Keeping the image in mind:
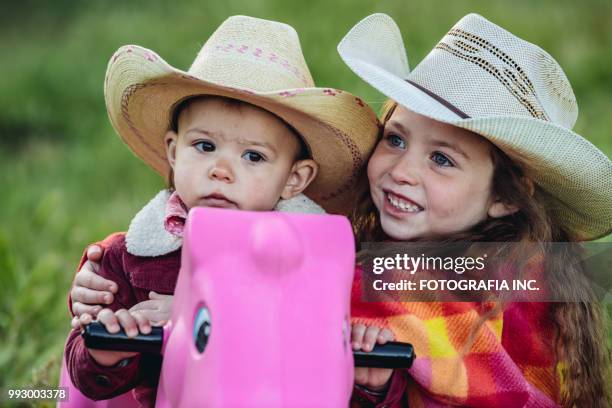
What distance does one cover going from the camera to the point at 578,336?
2279 millimetres

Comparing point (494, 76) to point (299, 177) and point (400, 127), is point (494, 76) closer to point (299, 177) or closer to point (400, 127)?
point (400, 127)

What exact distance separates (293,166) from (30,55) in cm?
477

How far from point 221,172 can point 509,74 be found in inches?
30.4

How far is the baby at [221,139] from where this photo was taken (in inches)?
81.5

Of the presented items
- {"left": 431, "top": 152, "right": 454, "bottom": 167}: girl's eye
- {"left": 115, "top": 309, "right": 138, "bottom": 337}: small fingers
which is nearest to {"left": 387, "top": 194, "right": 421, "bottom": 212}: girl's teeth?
{"left": 431, "top": 152, "right": 454, "bottom": 167}: girl's eye

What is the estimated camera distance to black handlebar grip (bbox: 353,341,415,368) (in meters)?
1.76

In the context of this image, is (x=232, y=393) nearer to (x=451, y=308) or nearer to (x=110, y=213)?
(x=451, y=308)

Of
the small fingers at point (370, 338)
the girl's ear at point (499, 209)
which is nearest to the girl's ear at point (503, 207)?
the girl's ear at point (499, 209)

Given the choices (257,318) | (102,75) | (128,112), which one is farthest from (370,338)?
(102,75)

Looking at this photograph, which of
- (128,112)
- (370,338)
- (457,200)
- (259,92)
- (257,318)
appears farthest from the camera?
(128,112)

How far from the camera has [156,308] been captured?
6.74 feet

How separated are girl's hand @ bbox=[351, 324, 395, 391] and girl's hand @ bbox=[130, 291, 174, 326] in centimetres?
43

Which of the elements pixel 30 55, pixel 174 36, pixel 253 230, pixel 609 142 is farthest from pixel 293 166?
pixel 30 55

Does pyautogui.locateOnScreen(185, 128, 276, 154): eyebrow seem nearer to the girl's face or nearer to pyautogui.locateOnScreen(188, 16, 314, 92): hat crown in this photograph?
pyautogui.locateOnScreen(188, 16, 314, 92): hat crown
